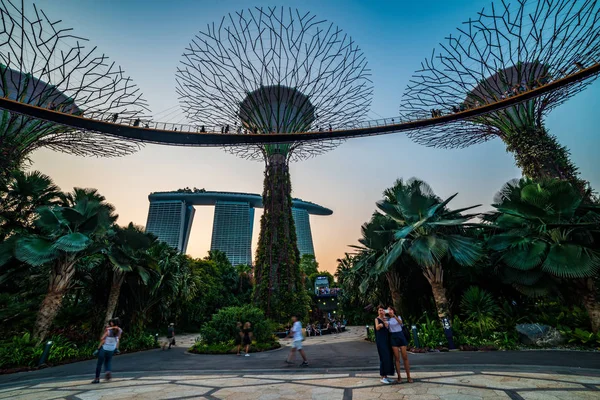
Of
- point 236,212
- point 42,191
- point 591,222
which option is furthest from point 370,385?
point 236,212

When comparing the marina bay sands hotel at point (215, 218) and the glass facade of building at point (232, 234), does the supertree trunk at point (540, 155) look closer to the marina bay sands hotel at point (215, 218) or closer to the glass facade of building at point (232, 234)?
the marina bay sands hotel at point (215, 218)

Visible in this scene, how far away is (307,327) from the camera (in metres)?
22.5

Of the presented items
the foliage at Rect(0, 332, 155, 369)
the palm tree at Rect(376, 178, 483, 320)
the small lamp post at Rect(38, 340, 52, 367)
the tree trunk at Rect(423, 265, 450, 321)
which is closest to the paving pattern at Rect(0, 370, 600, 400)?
the small lamp post at Rect(38, 340, 52, 367)

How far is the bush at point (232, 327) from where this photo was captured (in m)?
13.1

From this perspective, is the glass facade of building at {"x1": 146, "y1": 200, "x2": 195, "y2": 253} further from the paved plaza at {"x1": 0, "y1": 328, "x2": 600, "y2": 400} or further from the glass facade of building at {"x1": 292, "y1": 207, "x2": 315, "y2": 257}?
the paved plaza at {"x1": 0, "y1": 328, "x2": 600, "y2": 400}

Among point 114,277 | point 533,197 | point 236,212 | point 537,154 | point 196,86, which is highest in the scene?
point 236,212

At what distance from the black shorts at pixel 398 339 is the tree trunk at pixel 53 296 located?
13.0m

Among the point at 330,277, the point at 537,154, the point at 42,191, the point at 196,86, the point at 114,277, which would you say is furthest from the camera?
the point at 330,277

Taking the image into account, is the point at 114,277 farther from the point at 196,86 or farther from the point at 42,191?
the point at 196,86

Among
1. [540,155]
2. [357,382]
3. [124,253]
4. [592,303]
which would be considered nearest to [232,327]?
[124,253]

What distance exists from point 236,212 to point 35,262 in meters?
115

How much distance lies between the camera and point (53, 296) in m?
11.1

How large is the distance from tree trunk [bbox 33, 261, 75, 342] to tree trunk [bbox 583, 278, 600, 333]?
62.8 feet

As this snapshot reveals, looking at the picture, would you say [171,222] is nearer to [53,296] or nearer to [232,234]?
[232,234]
